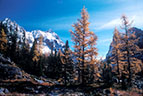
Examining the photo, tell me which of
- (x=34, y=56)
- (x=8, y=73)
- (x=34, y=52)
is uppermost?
(x=34, y=52)

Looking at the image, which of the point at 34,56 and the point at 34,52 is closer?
the point at 34,56

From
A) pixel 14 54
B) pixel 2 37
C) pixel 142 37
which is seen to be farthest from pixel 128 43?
pixel 142 37

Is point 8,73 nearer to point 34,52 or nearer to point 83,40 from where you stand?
point 83,40

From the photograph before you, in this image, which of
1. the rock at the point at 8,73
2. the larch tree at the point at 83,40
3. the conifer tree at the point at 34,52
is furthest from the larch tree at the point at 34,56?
the larch tree at the point at 83,40

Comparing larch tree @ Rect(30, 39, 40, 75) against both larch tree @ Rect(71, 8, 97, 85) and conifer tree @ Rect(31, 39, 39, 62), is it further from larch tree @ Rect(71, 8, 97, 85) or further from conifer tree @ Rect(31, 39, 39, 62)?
larch tree @ Rect(71, 8, 97, 85)

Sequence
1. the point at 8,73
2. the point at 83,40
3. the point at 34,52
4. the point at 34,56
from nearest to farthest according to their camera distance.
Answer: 1. the point at 83,40
2. the point at 8,73
3. the point at 34,56
4. the point at 34,52

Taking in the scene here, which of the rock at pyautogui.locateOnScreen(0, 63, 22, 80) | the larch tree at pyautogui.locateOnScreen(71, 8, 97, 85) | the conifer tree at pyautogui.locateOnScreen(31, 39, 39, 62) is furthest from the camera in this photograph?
the conifer tree at pyautogui.locateOnScreen(31, 39, 39, 62)

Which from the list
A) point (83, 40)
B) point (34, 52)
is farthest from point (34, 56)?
point (83, 40)

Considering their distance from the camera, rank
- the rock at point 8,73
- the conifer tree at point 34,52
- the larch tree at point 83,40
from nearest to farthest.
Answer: the larch tree at point 83,40, the rock at point 8,73, the conifer tree at point 34,52

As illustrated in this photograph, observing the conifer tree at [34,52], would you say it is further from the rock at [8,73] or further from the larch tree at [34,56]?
the rock at [8,73]

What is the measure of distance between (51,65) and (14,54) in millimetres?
21825

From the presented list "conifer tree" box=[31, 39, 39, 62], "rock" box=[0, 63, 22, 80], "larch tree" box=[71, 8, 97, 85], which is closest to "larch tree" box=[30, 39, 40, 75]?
"conifer tree" box=[31, 39, 39, 62]

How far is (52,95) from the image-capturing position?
30.0ft

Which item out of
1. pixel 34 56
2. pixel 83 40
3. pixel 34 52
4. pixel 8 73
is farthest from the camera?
pixel 34 52
